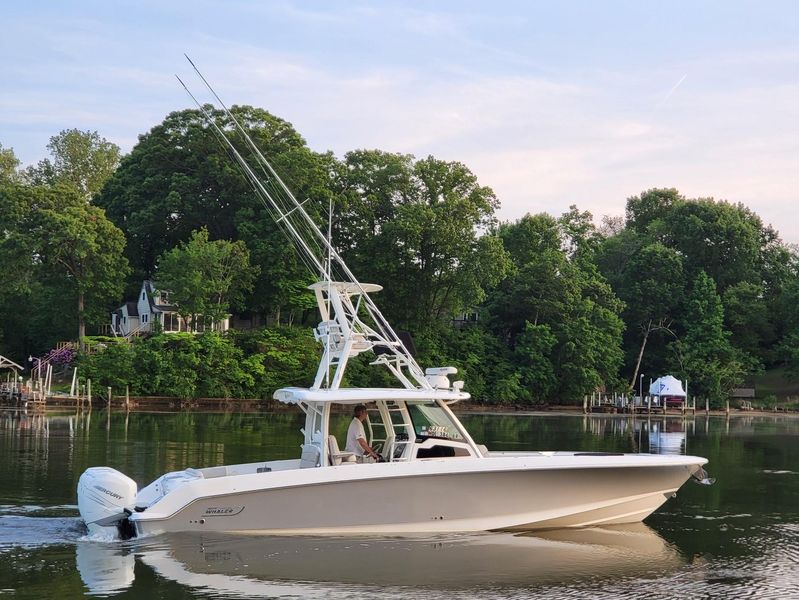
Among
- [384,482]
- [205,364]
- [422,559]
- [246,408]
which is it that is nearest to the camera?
[422,559]

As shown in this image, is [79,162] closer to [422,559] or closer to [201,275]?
[201,275]

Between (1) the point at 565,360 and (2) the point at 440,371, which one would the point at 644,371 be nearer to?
(1) the point at 565,360

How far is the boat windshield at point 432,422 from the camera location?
16000 mm

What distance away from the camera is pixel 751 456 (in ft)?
113

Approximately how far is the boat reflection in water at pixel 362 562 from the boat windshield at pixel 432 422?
156 cm

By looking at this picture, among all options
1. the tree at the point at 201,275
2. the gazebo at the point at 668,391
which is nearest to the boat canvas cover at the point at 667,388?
the gazebo at the point at 668,391

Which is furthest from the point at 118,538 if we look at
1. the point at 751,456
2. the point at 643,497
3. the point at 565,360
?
the point at 565,360

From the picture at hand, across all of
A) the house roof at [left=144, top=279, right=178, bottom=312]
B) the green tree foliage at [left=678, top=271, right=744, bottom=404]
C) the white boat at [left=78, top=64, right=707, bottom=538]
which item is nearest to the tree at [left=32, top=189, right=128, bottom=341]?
the house roof at [left=144, top=279, right=178, bottom=312]

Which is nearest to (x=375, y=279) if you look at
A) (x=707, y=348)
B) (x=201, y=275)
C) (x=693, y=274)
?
(x=201, y=275)

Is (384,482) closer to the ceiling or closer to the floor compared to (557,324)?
closer to the floor

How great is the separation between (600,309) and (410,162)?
16691mm

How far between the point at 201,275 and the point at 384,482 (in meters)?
47.7

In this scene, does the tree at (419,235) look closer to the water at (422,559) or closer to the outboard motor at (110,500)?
the water at (422,559)

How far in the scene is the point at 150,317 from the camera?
67312 mm
